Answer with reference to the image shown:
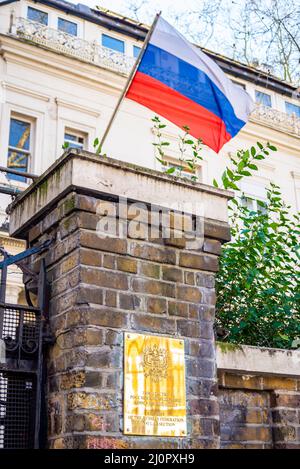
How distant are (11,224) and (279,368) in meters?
2.28

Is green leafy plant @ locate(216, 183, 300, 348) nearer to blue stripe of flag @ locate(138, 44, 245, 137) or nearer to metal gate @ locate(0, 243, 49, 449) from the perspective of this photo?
blue stripe of flag @ locate(138, 44, 245, 137)

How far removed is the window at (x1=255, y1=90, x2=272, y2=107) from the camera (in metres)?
20.8

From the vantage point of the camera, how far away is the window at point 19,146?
15.2 metres

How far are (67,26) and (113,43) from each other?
1.35m

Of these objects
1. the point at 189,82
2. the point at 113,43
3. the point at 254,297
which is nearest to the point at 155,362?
the point at 254,297

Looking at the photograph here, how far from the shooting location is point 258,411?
480 cm

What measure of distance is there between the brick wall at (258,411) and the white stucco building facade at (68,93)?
32.0 ft

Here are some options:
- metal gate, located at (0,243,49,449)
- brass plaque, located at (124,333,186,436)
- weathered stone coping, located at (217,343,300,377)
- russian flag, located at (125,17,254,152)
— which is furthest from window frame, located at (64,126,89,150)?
brass plaque, located at (124,333,186,436)

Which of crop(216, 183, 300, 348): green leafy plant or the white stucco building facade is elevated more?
the white stucco building facade

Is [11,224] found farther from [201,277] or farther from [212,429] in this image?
[212,429]

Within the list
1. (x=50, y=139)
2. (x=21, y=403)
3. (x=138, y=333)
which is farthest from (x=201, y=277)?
(x=50, y=139)

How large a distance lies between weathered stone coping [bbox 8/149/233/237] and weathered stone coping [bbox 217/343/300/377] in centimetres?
91

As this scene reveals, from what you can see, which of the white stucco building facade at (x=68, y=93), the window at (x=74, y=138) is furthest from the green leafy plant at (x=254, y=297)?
the window at (x=74, y=138)

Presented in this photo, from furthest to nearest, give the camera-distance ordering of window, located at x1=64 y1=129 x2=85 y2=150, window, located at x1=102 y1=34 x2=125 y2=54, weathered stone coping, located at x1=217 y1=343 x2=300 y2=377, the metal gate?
window, located at x1=102 y1=34 x2=125 y2=54
window, located at x1=64 y1=129 x2=85 y2=150
weathered stone coping, located at x1=217 y1=343 x2=300 y2=377
the metal gate
